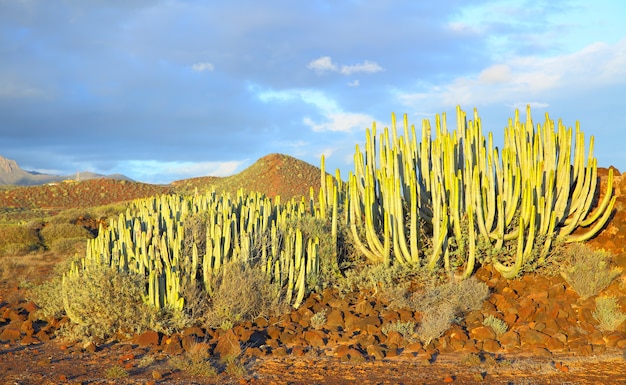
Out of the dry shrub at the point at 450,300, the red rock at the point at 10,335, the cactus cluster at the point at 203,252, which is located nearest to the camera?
the dry shrub at the point at 450,300

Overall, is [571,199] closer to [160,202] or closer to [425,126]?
[425,126]

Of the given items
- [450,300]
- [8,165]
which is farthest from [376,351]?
[8,165]

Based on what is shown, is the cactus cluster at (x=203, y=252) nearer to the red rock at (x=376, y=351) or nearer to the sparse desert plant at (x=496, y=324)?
the red rock at (x=376, y=351)

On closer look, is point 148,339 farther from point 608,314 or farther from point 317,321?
point 608,314

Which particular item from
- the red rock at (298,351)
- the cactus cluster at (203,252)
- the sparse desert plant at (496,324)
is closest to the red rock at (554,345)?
the sparse desert plant at (496,324)

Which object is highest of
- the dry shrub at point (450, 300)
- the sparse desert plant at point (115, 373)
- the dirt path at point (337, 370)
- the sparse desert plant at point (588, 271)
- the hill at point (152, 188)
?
the hill at point (152, 188)

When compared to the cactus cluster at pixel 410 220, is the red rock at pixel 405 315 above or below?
below

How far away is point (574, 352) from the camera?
7.66 meters

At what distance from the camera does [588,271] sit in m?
9.31

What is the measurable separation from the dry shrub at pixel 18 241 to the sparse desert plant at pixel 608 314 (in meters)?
15.7

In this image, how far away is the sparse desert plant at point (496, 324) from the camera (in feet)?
26.8

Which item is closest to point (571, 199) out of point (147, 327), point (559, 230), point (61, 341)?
point (559, 230)

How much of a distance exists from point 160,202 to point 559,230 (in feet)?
25.7

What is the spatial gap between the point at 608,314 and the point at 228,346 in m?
5.25
